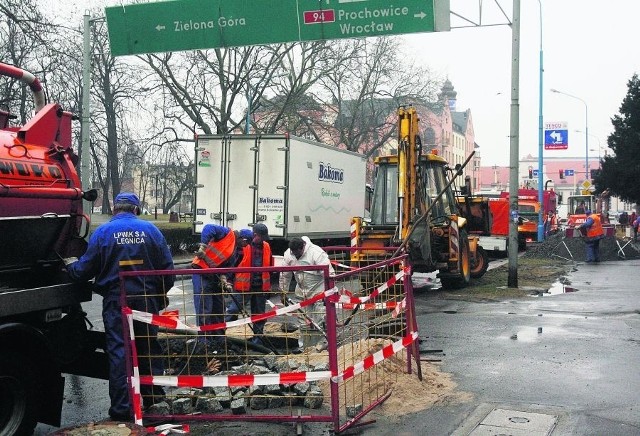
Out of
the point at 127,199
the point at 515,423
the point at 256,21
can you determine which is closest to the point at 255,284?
the point at 127,199

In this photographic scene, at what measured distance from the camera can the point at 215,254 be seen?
28.5ft

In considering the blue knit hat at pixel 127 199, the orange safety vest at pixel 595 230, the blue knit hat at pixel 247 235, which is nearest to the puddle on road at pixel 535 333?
the blue knit hat at pixel 247 235

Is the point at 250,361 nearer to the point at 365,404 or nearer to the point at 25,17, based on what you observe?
the point at 365,404

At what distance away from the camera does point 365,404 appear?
626 cm

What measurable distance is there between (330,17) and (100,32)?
47.7 feet

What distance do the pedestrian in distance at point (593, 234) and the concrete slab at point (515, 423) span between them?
18309 millimetres

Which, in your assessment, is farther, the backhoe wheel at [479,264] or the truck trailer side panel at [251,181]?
the backhoe wheel at [479,264]

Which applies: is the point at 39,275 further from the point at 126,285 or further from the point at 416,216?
the point at 416,216

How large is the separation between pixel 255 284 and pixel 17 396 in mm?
3465

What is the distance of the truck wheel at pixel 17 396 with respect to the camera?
5.04 m

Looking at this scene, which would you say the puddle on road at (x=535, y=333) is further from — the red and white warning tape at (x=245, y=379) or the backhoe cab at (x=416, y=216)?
the red and white warning tape at (x=245, y=379)

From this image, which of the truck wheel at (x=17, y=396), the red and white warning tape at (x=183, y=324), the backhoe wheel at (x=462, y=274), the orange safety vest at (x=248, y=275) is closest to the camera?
the truck wheel at (x=17, y=396)

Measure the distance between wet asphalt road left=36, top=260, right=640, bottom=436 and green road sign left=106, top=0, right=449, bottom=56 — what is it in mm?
5743

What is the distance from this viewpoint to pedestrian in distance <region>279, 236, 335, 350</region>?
6.84 m
